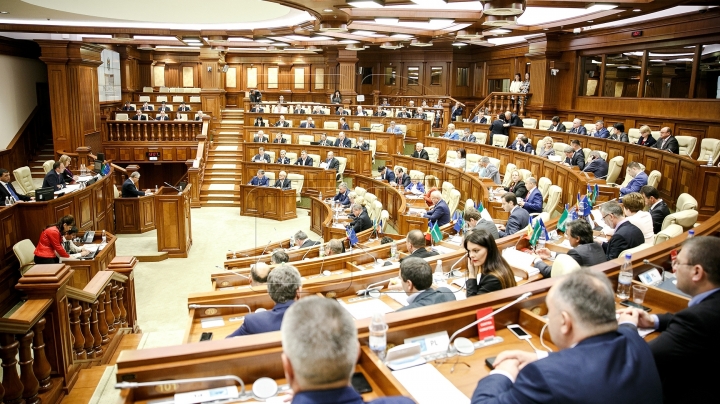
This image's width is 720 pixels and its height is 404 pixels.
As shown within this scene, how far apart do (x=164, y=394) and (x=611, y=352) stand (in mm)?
1467

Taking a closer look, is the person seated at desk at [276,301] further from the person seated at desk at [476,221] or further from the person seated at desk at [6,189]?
the person seated at desk at [6,189]

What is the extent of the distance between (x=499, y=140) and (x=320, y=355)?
10.2 metres

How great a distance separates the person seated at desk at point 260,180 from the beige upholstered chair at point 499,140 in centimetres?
491

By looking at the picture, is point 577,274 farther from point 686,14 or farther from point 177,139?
point 177,139

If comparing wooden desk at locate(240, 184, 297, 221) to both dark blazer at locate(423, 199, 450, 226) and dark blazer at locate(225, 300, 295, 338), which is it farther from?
dark blazer at locate(225, 300, 295, 338)

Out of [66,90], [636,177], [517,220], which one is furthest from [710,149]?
[66,90]

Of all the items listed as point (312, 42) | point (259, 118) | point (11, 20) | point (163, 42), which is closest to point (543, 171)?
point (259, 118)

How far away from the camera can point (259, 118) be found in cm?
1474

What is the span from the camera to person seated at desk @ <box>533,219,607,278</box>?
3.72 metres

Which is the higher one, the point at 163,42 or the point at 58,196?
the point at 163,42

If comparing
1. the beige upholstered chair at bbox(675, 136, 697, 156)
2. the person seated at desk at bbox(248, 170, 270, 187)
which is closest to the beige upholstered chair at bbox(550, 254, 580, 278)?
the beige upholstered chair at bbox(675, 136, 697, 156)

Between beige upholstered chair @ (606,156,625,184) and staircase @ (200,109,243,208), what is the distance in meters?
8.09

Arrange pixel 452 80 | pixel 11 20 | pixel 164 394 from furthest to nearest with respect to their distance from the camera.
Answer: pixel 452 80
pixel 11 20
pixel 164 394

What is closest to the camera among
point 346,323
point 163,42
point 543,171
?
point 346,323
